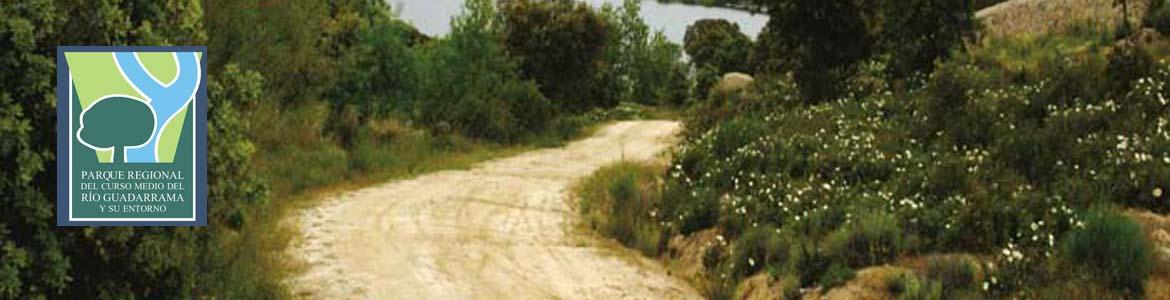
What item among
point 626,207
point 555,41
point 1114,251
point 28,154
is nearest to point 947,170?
point 1114,251

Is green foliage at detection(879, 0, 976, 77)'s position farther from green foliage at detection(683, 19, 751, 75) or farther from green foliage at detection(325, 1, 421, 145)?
green foliage at detection(683, 19, 751, 75)

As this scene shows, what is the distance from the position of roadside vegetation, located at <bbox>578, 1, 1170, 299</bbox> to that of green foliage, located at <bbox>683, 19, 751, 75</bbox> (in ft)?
126

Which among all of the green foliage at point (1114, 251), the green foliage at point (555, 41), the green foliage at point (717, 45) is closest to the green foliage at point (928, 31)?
the green foliage at point (1114, 251)

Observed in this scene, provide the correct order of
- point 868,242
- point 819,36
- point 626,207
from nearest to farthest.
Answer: point 868,242 < point 626,207 < point 819,36

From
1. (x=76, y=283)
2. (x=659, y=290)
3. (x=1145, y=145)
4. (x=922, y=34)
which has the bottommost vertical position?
(x=659, y=290)

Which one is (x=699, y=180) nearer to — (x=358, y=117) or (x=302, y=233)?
(x=302, y=233)

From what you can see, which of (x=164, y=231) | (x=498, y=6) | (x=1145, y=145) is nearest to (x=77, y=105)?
(x=164, y=231)

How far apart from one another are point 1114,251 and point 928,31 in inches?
451

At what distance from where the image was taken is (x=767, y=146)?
1452 centimetres

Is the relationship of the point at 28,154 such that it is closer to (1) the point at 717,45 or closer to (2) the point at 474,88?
(2) the point at 474,88

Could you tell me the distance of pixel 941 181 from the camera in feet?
37.2

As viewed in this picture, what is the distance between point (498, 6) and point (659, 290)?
27.4m

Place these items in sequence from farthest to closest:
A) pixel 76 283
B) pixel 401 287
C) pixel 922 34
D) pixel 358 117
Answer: pixel 358 117
pixel 922 34
pixel 401 287
pixel 76 283

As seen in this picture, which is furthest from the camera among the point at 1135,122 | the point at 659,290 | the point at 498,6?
the point at 498,6
